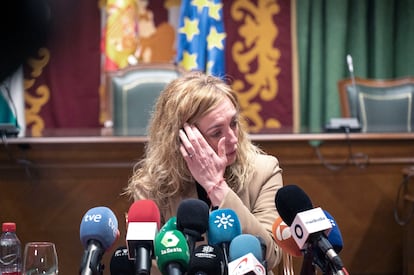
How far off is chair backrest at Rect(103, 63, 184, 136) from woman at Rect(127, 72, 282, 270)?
1.54 m

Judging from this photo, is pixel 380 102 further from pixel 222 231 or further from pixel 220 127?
pixel 222 231

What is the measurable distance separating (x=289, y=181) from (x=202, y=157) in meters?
0.86

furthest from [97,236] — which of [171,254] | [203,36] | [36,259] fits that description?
[203,36]

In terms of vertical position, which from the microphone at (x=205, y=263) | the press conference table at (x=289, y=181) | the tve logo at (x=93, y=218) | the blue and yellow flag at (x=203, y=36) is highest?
the blue and yellow flag at (x=203, y=36)

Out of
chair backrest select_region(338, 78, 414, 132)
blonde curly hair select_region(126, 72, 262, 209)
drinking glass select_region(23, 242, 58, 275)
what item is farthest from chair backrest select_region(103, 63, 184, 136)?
drinking glass select_region(23, 242, 58, 275)

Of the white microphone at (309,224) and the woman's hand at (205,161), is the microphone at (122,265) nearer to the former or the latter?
the white microphone at (309,224)

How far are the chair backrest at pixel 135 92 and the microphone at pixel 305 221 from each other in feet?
7.84

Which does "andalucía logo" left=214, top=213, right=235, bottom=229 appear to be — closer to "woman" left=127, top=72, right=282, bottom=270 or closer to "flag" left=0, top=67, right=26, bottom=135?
"woman" left=127, top=72, right=282, bottom=270

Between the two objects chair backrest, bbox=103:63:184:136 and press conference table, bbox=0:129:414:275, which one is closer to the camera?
press conference table, bbox=0:129:414:275

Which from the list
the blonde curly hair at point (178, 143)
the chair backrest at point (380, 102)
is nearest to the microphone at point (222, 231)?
the blonde curly hair at point (178, 143)

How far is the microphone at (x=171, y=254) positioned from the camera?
1017 mm

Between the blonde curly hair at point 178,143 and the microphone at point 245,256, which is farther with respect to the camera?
the blonde curly hair at point 178,143

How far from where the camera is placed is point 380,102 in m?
3.70

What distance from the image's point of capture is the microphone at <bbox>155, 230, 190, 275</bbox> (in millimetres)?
1017
